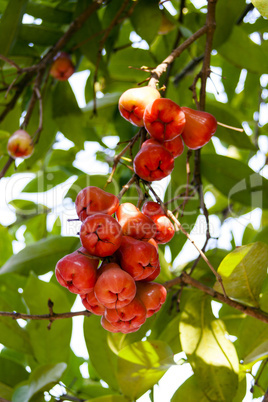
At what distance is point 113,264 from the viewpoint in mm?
795

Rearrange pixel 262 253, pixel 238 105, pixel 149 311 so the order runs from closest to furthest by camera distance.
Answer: pixel 149 311 < pixel 262 253 < pixel 238 105

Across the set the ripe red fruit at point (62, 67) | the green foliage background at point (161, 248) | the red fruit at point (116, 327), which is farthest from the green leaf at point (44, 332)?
the ripe red fruit at point (62, 67)

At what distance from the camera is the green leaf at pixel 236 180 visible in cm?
133

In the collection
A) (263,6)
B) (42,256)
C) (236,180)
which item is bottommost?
(42,256)

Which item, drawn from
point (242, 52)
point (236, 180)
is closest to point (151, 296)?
point (236, 180)

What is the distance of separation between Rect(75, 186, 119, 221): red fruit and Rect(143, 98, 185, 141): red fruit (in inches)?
5.6

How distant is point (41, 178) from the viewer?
1913 millimetres

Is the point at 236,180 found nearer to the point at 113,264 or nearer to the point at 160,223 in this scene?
the point at 160,223

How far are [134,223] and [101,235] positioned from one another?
0.30ft

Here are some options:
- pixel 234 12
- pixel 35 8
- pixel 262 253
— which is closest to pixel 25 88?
pixel 35 8

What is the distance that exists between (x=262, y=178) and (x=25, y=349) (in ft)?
2.57

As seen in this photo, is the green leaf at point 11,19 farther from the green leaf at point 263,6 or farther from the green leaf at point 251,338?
the green leaf at point 251,338

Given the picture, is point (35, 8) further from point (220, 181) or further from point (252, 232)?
point (252, 232)

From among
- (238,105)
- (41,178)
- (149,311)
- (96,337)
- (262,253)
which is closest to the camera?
(149,311)
